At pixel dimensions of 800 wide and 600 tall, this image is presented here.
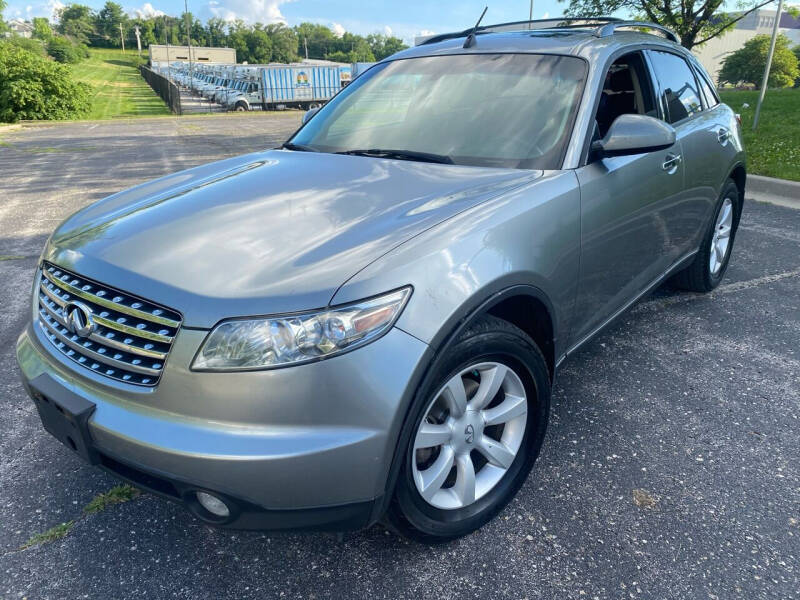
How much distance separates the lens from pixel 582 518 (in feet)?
7.48

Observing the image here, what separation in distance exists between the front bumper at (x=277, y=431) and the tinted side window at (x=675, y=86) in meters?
2.65

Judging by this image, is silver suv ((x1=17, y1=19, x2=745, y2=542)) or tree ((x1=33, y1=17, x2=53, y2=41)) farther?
tree ((x1=33, y1=17, x2=53, y2=41))

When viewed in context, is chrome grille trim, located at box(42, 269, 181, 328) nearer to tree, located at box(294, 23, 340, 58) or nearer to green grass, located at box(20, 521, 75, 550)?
green grass, located at box(20, 521, 75, 550)

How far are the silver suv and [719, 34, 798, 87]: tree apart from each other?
64270 mm

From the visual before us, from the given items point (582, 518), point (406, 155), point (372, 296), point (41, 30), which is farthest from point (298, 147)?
point (41, 30)

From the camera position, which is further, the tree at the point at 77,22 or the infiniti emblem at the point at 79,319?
the tree at the point at 77,22

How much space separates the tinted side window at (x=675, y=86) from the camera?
3.45 meters

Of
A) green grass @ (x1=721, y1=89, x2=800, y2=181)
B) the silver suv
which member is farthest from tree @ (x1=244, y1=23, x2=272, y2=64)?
the silver suv

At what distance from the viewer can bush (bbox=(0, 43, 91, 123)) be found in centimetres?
2323

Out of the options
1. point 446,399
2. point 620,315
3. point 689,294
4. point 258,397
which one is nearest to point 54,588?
point 258,397

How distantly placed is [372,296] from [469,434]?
716 millimetres

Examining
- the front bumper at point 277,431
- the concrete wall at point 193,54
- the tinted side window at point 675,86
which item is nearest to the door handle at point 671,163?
the tinted side window at point 675,86

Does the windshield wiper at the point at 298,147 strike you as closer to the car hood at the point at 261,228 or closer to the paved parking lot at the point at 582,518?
the car hood at the point at 261,228

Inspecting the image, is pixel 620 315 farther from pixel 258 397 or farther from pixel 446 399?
pixel 258 397
